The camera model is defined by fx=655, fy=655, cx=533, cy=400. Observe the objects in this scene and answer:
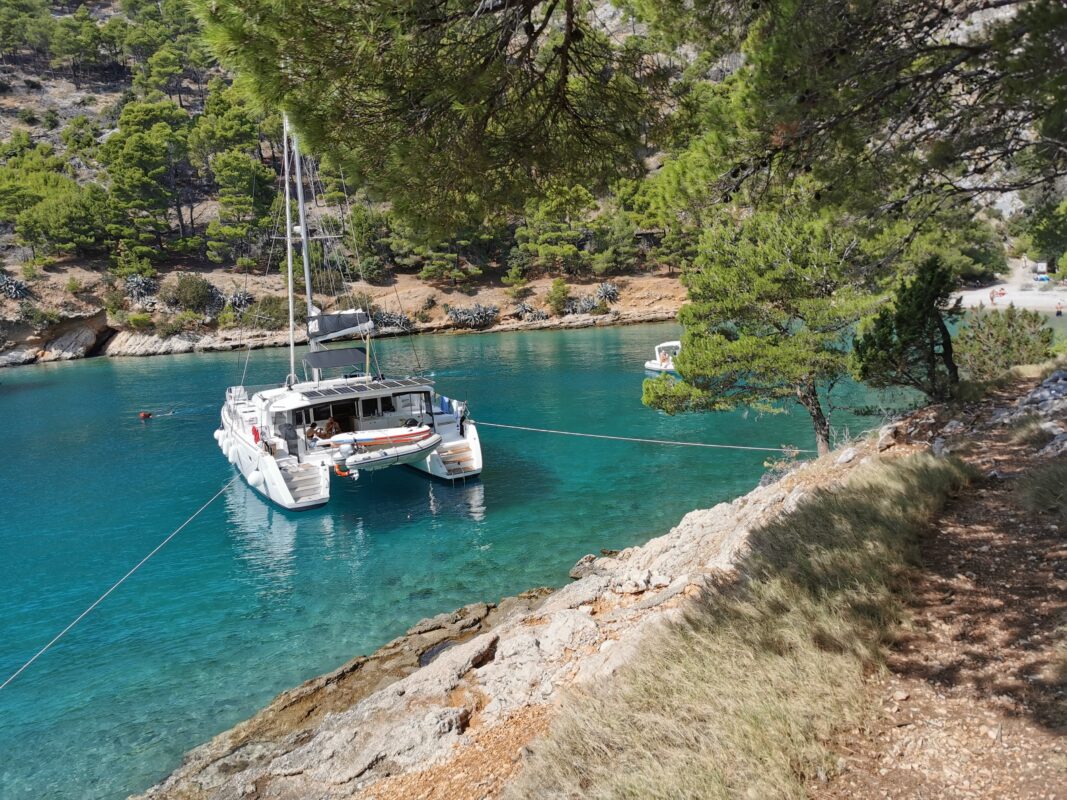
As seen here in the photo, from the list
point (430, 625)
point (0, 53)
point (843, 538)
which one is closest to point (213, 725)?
point (430, 625)

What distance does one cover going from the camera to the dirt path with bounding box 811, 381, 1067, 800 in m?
3.29

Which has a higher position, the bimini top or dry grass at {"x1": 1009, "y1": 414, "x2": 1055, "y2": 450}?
the bimini top

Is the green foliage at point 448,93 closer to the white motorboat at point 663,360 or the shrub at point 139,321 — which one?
the white motorboat at point 663,360

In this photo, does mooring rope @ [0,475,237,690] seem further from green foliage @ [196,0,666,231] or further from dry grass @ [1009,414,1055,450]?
dry grass @ [1009,414,1055,450]

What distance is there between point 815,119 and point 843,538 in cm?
400

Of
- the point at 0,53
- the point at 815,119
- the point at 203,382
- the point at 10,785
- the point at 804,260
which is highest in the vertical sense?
the point at 0,53

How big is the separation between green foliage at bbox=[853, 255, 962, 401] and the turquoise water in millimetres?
5151

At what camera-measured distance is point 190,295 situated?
184 feet

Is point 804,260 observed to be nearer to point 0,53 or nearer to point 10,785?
point 10,785

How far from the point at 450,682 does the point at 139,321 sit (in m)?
58.2

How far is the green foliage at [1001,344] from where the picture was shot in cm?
1564

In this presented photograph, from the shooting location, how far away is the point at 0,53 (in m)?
85.8

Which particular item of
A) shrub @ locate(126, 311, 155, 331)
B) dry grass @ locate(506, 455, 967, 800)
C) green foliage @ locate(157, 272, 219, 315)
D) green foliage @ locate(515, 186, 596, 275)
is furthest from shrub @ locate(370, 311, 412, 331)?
dry grass @ locate(506, 455, 967, 800)

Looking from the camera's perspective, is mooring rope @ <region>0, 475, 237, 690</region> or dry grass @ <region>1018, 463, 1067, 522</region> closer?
dry grass @ <region>1018, 463, 1067, 522</region>
